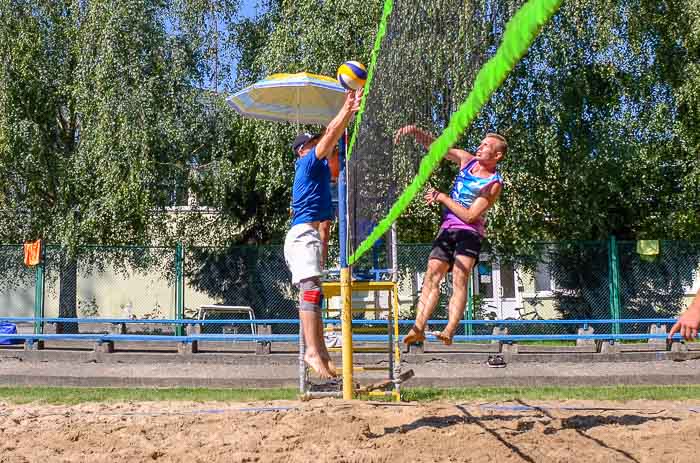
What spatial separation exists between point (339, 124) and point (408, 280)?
10.6 m

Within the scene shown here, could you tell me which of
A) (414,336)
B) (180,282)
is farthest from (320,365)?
(180,282)

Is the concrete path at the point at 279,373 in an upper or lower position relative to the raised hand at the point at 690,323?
lower

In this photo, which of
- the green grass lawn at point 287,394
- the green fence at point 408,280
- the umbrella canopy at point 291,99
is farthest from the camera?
the green fence at point 408,280

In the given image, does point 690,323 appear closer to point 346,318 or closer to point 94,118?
point 346,318

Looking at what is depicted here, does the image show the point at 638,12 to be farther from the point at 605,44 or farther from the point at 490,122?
the point at 490,122

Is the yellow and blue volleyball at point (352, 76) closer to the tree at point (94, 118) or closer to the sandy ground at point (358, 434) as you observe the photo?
the sandy ground at point (358, 434)

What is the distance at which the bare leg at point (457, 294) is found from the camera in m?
5.57

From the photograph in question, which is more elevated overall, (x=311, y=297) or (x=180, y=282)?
(x=180, y=282)

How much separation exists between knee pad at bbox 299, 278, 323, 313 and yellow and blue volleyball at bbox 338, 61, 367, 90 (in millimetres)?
1542

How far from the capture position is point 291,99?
32.0 ft

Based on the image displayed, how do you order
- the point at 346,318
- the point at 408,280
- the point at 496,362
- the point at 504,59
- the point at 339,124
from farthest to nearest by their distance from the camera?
the point at 408,280 → the point at 496,362 → the point at 346,318 → the point at 339,124 → the point at 504,59

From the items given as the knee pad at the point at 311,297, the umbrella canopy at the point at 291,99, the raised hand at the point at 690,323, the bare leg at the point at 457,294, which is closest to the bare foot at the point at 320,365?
the knee pad at the point at 311,297

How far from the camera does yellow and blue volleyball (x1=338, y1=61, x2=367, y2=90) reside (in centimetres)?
580

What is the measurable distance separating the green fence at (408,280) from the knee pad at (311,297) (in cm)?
998
